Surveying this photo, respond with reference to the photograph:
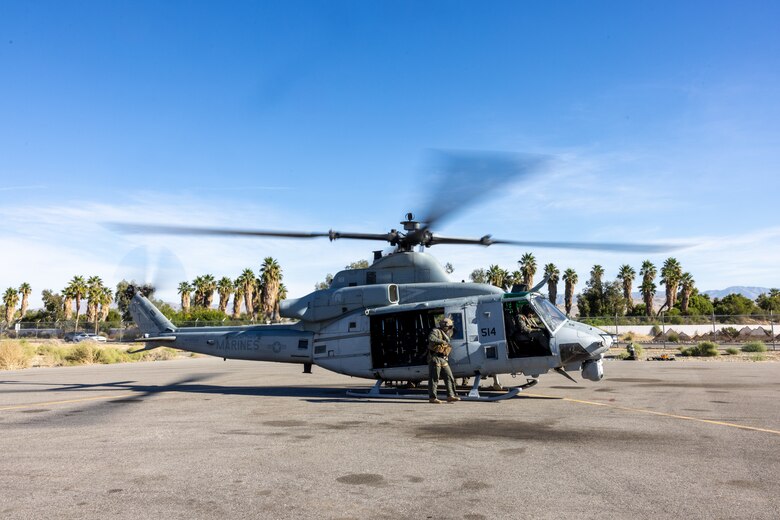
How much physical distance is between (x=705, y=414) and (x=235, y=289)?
84249mm

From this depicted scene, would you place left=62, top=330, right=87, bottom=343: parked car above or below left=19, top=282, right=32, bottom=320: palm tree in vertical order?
below

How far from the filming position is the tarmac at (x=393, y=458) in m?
4.54

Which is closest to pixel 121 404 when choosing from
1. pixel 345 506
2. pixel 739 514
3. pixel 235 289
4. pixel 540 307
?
pixel 345 506

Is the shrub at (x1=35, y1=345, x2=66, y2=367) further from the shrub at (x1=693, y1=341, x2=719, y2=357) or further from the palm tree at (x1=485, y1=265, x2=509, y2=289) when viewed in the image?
the palm tree at (x1=485, y1=265, x2=509, y2=289)

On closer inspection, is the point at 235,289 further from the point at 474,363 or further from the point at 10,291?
the point at 474,363

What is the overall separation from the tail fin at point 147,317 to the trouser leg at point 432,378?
908 cm

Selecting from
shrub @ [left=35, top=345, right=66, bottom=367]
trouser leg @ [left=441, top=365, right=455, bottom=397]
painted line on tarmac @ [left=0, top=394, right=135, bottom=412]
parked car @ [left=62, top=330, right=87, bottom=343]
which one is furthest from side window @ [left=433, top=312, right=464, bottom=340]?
parked car @ [left=62, top=330, right=87, bottom=343]

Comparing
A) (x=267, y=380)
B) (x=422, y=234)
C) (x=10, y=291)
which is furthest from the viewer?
(x=10, y=291)

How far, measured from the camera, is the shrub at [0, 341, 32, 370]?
25969mm

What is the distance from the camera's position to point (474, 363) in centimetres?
1228

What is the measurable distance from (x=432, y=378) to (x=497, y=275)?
221 ft

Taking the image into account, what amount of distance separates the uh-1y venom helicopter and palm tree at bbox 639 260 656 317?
3033 inches

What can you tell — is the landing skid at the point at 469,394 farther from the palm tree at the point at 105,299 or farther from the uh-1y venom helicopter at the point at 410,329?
the palm tree at the point at 105,299

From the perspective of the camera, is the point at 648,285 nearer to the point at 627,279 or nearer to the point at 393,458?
the point at 627,279
